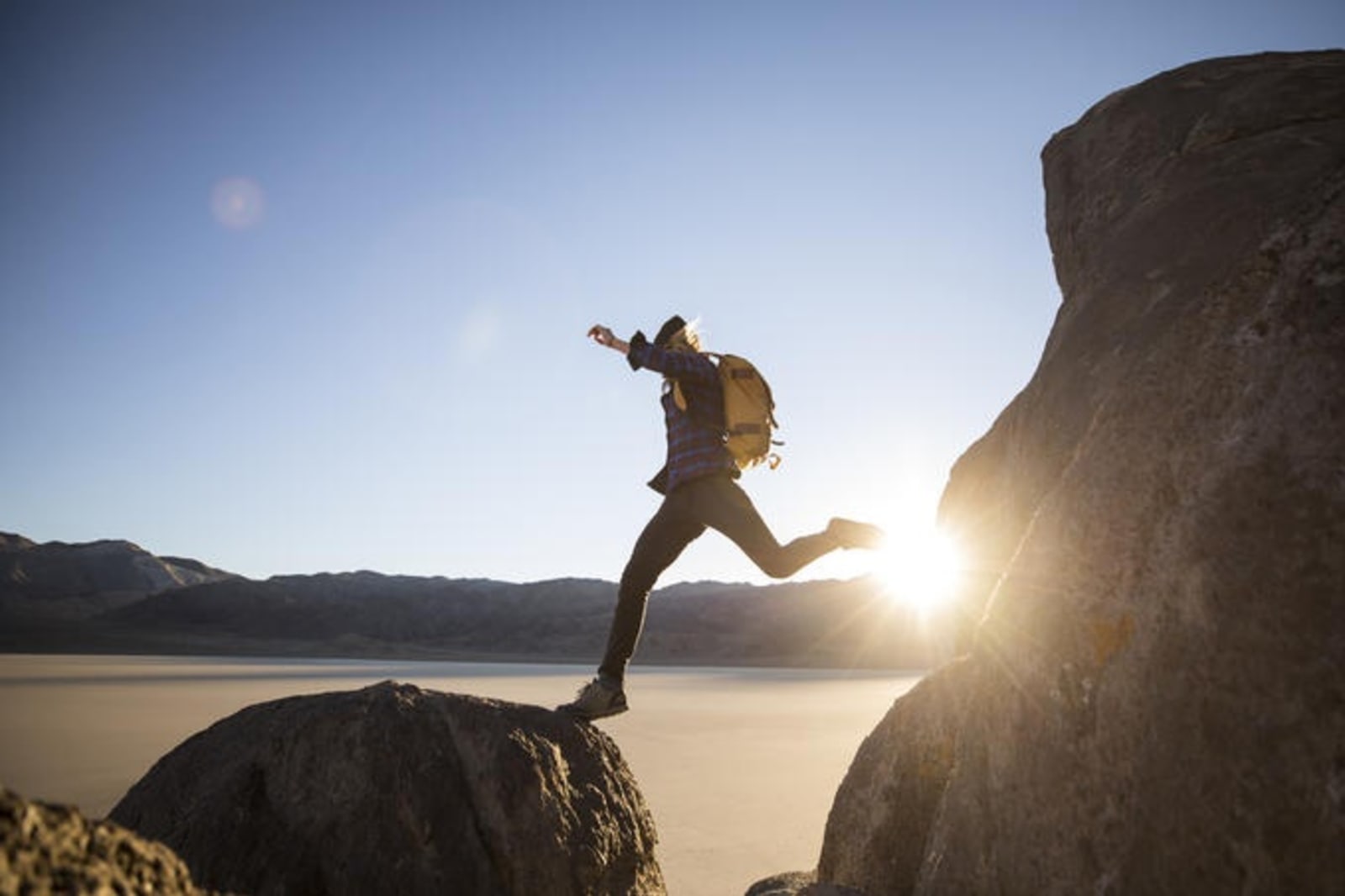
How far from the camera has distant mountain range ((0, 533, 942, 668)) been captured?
40.2 m

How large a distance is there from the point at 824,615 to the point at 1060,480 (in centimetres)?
4908

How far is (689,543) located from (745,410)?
60cm

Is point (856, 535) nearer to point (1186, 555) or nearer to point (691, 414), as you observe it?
point (691, 414)

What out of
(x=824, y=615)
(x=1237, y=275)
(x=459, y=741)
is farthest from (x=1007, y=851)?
(x=824, y=615)

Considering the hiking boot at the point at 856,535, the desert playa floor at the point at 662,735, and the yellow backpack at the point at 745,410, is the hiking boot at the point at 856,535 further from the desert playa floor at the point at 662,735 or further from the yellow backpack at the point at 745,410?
the desert playa floor at the point at 662,735

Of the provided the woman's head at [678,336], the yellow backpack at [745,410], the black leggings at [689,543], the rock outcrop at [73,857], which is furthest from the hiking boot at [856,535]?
the rock outcrop at [73,857]

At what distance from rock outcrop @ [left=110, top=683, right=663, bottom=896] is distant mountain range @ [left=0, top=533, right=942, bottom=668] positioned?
120 ft

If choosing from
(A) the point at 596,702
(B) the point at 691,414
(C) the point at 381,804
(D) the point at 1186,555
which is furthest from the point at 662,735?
(D) the point at 1186,555

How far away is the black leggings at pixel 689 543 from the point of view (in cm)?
329

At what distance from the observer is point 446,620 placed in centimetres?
5256

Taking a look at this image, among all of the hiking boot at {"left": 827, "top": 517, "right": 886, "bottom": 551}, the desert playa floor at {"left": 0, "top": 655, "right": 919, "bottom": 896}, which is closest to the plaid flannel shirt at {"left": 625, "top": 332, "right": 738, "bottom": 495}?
the hiking boot at {"left": 827, "top": 517, "right": 886, "bottom": 551}

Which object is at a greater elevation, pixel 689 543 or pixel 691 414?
pixel 691 414

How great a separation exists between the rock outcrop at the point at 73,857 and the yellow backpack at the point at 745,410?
2584mm

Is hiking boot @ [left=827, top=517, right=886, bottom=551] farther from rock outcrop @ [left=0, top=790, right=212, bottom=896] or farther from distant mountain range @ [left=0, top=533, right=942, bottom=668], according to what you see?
distant mountain range @ [left=0, top=533, right=942, bottom=668]
